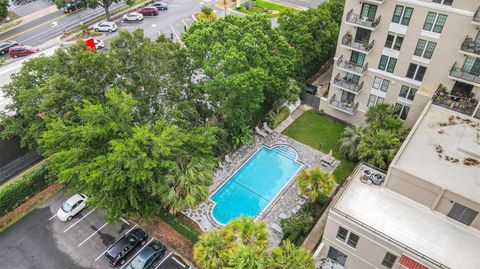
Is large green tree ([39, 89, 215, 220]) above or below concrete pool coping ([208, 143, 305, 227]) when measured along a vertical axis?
above

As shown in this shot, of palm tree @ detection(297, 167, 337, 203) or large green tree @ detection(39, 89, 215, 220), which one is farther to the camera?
palm tree @ detection(297, 167, 337, 203)

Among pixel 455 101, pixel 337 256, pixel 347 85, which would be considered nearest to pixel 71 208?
pixel 337 256

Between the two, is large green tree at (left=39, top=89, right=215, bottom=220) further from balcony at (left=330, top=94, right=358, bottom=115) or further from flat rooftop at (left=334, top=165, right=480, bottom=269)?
balcony at (left=330, top=94, right=358, bottom=115)

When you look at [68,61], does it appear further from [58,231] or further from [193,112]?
[58,231]

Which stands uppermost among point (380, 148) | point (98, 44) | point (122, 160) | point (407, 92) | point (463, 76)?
point (463, 76)

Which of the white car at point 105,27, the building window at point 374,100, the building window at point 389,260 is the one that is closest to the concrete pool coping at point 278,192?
the building window at point 374,100

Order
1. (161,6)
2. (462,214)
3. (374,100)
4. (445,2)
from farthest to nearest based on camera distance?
(161,6) → (374,100) → (445,2) → (462,214)

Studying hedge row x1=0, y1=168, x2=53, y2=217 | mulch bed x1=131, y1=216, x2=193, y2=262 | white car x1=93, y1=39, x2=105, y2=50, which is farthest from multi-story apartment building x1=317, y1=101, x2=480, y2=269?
white car x1=93, y1=39, x2=105, y2=50

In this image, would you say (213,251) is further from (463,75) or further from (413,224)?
(463,75)
